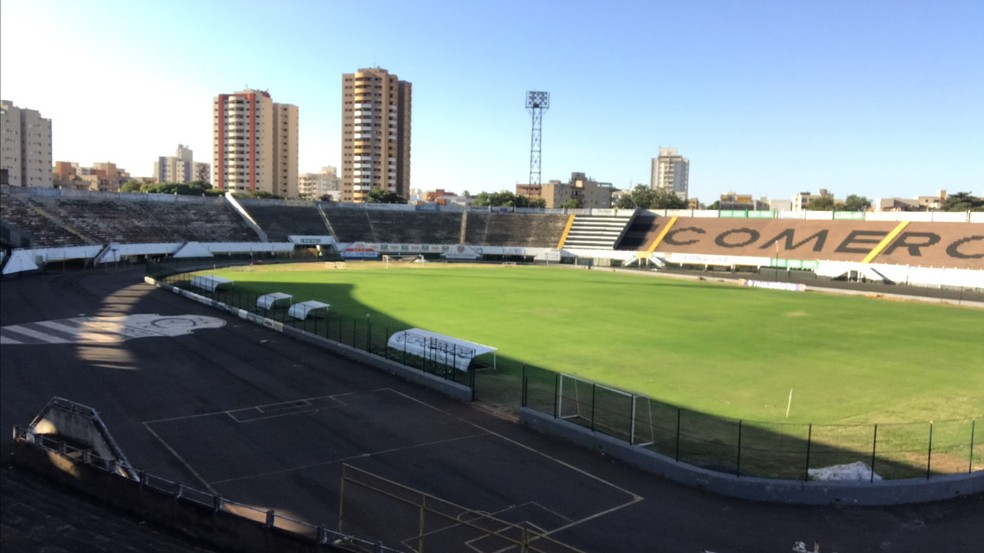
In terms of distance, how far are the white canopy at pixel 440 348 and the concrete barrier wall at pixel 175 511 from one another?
13495 millimetres

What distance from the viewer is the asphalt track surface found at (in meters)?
13.3

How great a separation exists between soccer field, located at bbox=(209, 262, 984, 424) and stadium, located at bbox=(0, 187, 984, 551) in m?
0.35

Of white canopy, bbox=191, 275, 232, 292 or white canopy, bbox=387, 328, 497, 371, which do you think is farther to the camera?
white canopy, bbox=191, 275, 232, 292

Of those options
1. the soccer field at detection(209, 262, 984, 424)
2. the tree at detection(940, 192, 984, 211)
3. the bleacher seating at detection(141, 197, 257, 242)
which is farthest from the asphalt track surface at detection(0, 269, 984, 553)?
the tree at detection(940, 192, 984, 211)

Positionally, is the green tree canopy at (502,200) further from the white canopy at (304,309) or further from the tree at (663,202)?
the white canopy at (304,309)

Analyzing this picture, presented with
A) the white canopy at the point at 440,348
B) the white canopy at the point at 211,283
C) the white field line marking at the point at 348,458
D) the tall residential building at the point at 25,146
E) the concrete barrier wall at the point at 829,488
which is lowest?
the white field line marking at the point at 348,458

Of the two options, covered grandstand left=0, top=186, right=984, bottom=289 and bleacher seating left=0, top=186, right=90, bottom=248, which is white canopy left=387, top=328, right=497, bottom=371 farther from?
bleacher seating left=0, top=186, right=90, bottom=248

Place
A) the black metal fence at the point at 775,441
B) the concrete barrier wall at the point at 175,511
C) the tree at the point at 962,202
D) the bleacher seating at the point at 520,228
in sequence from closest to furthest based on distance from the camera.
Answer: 1. the concrete barrier wall at the point at 175,511
2. the black metal fence at the point at 775,441
3. the bleacher seating at the point at 520,228
4. the tree at the point at 962,202

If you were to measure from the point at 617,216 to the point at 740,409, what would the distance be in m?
83.0

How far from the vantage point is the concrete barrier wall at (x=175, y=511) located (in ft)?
36.1

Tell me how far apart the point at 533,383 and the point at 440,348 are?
4.03 metres

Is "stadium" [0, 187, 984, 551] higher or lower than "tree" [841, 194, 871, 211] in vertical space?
lower

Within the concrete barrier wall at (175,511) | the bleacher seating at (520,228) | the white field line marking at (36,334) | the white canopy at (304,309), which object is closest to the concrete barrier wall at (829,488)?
the concrete barrier wall at (175,511)

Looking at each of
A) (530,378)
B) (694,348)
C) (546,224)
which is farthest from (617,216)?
(530,378)
